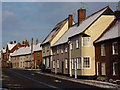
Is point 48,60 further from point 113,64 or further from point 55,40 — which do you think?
point 113,64

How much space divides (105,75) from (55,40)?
2403cm

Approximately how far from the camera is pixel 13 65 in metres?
111

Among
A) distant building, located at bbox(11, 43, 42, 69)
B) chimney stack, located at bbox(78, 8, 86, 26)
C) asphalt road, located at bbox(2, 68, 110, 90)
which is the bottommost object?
asphalt road, located at bbox(2, 68, 110, 90)

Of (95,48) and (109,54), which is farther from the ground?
(95,48)

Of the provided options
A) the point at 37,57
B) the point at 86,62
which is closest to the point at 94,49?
the point at 86,62

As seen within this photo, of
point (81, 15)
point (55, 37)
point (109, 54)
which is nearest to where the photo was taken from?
point (109, 54)

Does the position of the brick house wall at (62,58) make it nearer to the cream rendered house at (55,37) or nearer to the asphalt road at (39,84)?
the cream rendered house at (55,37)

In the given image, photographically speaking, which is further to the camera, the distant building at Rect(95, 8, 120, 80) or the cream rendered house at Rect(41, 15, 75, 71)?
the cream rendered house at Rect(41, 15, 75, 71)

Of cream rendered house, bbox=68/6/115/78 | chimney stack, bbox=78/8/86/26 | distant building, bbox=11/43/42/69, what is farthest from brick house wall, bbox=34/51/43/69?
cream rendered house, bbox=68/6/115/78

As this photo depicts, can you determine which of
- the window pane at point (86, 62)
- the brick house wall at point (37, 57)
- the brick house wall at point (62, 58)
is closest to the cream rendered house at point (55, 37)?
the brick house wall at point (62, 58)

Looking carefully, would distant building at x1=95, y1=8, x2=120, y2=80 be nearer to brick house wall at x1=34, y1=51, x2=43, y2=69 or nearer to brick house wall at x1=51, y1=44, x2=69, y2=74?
brick house wall at x1=51, y1=44, x2=69, y2=74

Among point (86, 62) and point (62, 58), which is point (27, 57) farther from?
point (86, 62)

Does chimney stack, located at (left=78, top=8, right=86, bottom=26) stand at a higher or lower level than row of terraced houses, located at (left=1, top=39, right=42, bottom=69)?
higher

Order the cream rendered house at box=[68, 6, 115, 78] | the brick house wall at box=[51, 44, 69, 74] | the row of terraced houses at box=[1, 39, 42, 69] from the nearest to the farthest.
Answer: the cream rendered house at box=[68, 6, 115, 78], the brick house wall at box=[51, 44, 69, 74], the row of terraced houses at box=[1, 39, 42, 69]
